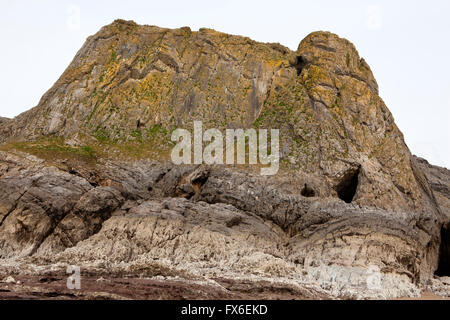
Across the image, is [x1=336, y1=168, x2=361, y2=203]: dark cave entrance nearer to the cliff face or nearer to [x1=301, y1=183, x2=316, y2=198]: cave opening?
the cliff face

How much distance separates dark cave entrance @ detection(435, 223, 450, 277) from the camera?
4159 centimetres

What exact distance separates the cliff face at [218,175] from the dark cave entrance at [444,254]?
1430 mm

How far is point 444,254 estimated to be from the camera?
4203cm

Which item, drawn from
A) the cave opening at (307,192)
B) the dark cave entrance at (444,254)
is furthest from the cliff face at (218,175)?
the dark cave entrance at (444,254)

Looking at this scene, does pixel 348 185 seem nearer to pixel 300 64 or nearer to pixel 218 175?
pixel 218 175

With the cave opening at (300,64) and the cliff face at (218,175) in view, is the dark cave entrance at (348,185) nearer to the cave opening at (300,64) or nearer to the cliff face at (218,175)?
the cliff face at (218,175)

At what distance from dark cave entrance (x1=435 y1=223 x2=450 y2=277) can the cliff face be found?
1.43 m

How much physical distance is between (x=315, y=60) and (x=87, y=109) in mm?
18813

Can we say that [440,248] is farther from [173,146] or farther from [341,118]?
[173,146]

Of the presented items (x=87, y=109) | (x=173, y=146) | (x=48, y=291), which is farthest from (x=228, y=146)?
(x=48, y=291)

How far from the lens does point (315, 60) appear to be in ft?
150

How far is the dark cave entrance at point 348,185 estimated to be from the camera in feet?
129

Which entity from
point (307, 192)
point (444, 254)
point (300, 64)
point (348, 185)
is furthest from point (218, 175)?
point (444, 254)

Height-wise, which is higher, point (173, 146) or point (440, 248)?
point (173, 146)
